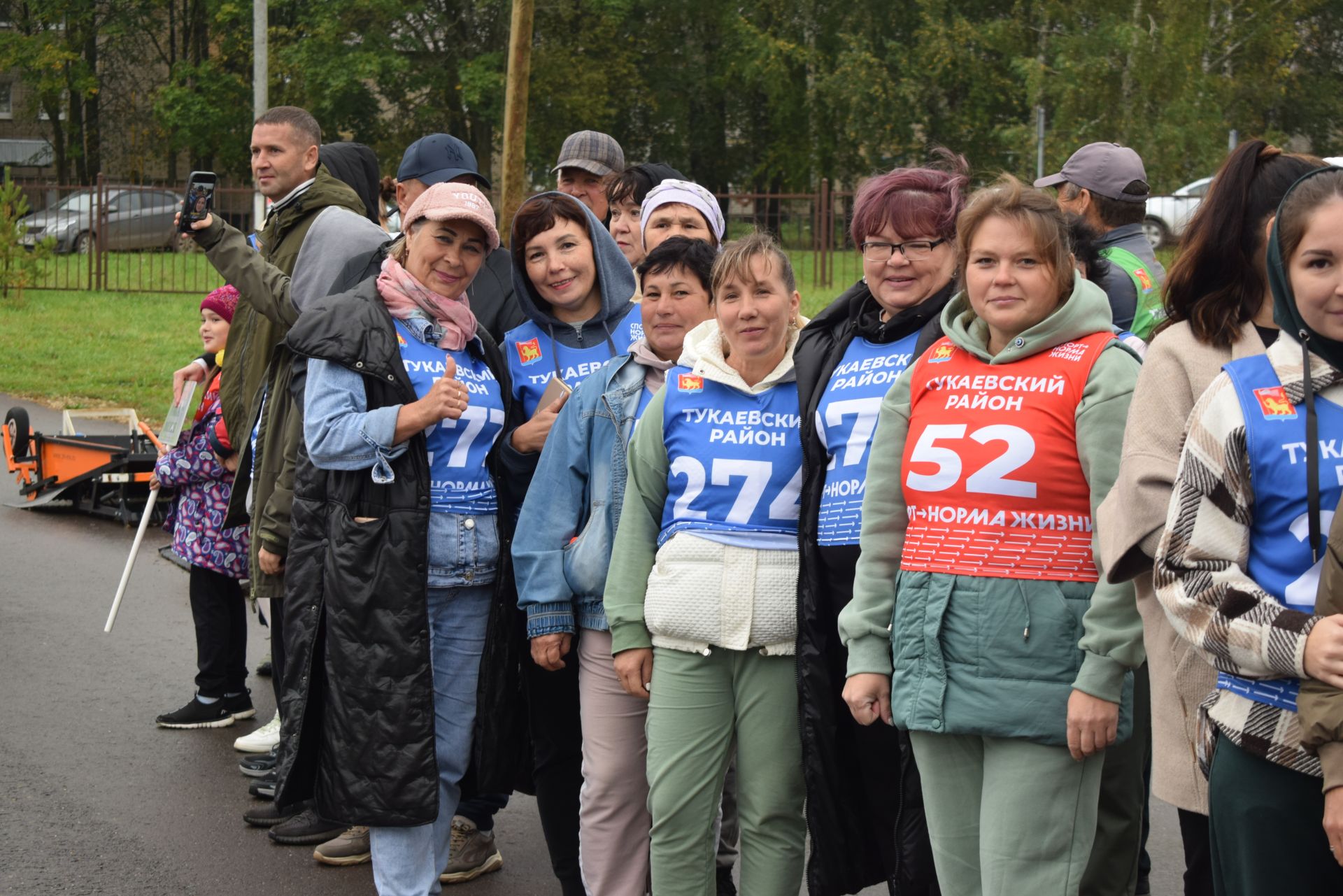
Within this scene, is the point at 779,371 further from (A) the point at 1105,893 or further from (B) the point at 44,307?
(B) the point at 44,307

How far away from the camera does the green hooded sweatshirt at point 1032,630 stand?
2.98 meters

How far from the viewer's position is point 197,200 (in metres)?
5.04

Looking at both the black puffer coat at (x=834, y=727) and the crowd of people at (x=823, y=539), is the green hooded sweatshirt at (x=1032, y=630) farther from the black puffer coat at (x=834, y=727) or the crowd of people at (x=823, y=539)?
the black puffer coat at (x=834, y=727)

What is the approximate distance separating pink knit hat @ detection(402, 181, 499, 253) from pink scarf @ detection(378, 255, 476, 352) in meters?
0.17

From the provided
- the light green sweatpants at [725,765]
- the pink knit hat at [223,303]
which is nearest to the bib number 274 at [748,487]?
the light green sweatpants at [725,765]

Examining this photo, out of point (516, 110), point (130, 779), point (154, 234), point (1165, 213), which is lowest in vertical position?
point (130, 779)

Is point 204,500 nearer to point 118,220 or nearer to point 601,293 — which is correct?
point 601,293

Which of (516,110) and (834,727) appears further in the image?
(516,110)

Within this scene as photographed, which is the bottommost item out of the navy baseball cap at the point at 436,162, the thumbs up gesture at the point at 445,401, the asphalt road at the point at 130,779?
the asphalt road at the point at 130,779

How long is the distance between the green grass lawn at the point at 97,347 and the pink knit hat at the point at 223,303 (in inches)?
276

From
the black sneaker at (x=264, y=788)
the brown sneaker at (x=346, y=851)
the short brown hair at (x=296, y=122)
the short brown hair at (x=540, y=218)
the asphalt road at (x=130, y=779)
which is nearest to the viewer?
the short brown hair at (x=540, y=218)

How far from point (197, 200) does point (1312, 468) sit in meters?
3.83

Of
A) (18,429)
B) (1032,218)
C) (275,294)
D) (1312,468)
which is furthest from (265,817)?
(18,429)

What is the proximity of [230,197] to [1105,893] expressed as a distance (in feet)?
88.7
